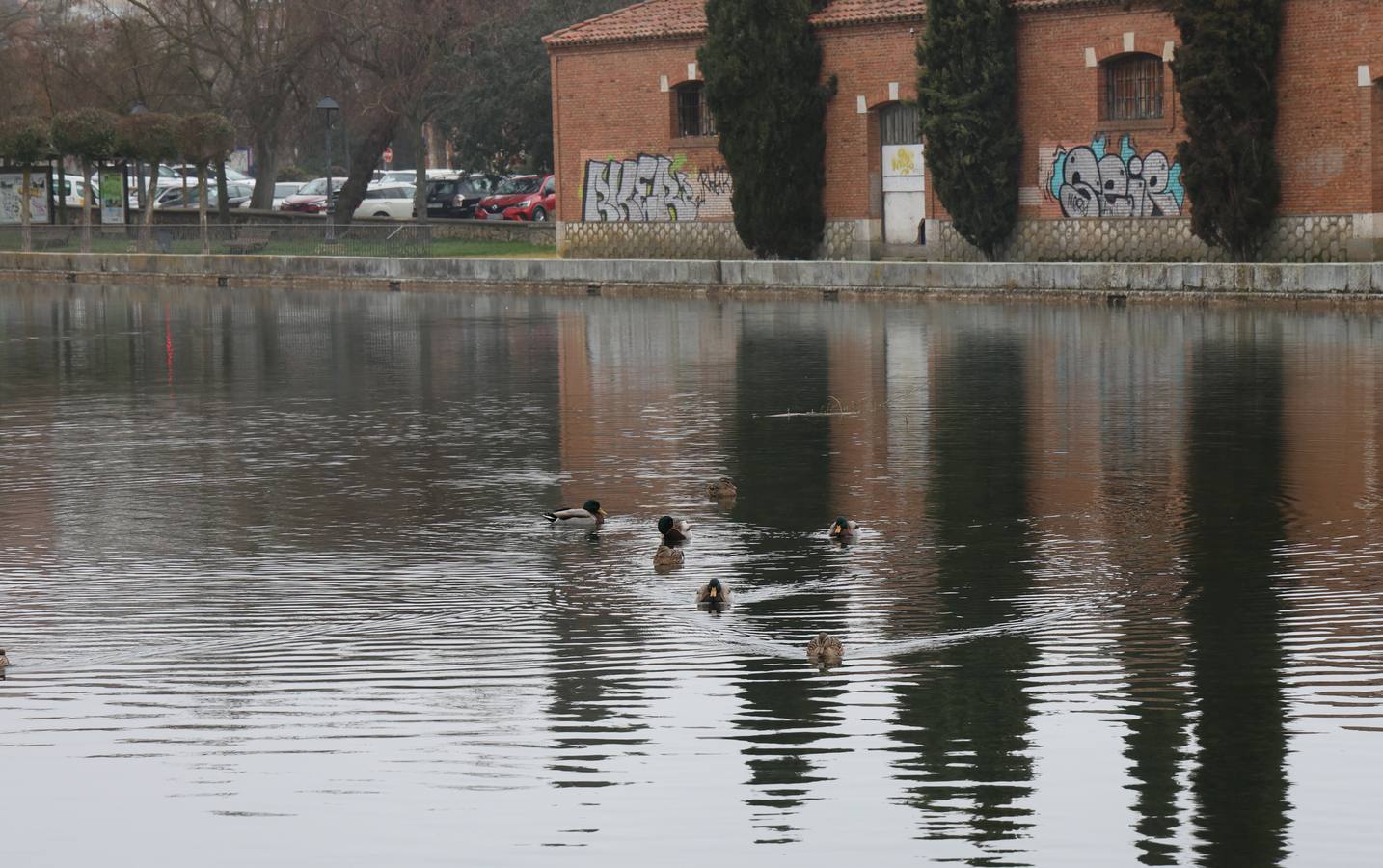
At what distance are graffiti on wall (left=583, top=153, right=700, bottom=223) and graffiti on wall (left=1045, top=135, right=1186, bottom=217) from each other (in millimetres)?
9254

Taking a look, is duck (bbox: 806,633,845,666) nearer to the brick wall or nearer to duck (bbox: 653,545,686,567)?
duck (bbox: 653,545,686,567)

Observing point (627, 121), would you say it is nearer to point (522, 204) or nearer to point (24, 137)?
point (24, 137)

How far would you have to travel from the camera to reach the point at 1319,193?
121 feet

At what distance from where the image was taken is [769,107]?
43.8 m

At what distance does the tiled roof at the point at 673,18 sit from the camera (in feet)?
142

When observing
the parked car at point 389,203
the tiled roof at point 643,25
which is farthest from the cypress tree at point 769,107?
the parked car at point 389,203

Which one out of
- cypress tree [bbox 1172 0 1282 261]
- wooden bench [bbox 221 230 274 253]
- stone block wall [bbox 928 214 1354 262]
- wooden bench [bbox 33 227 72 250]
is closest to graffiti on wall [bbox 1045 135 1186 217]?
stone block wall [bbox 928 214 1354 262]

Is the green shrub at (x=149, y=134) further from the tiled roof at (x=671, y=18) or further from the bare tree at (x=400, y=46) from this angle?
the tiled roof at (x=671, y=18)

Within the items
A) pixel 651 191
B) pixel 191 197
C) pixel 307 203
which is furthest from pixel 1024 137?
pixel 191 197

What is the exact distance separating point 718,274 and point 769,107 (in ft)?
17.1

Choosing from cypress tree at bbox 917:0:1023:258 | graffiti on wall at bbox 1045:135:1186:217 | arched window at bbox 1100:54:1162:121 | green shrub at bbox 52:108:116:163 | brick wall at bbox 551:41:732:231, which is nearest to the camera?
graffiti on wall at bbox 1045:135:1186:217

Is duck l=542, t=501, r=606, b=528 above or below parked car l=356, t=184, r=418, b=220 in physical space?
below

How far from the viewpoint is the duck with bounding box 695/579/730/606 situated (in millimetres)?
11016

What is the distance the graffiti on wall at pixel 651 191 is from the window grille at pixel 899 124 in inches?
141
